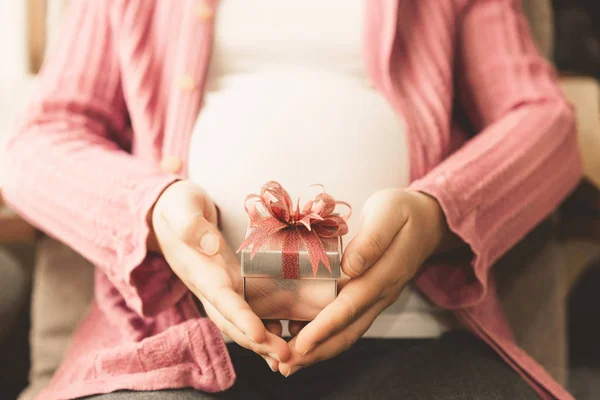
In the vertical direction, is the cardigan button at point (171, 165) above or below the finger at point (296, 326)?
above

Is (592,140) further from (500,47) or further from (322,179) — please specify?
(322,179)

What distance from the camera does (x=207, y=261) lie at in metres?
0.51

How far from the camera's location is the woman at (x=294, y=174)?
539 mm

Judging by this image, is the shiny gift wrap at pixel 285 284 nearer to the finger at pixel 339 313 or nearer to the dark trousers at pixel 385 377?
the finger at pixel 339 313

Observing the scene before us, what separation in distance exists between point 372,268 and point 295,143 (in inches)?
7.3

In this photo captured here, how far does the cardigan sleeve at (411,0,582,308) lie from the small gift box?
0.49 ft

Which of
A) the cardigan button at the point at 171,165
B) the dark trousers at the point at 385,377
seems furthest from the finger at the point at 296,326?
the cardigan button at the point at 171,165

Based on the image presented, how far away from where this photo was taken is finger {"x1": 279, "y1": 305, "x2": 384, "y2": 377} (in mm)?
478

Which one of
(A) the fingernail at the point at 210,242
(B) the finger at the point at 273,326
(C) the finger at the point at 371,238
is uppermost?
(C) the finger at the point at 371,238

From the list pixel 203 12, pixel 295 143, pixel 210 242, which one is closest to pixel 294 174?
pixel 295 143

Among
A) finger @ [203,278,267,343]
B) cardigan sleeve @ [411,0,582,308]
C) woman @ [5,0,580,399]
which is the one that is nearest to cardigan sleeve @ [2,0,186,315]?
woman @ [5,0,580,399]

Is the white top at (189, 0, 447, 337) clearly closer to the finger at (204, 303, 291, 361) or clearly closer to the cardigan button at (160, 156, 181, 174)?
the cardigan button at (160, 156, 181, 174)

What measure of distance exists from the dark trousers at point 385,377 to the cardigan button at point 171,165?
0.21m

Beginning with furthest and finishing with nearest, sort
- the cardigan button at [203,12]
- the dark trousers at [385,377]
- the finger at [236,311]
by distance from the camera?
the cardigan button at [203,12] → the dark trousers at [385,377] → the finger at [236,311]
